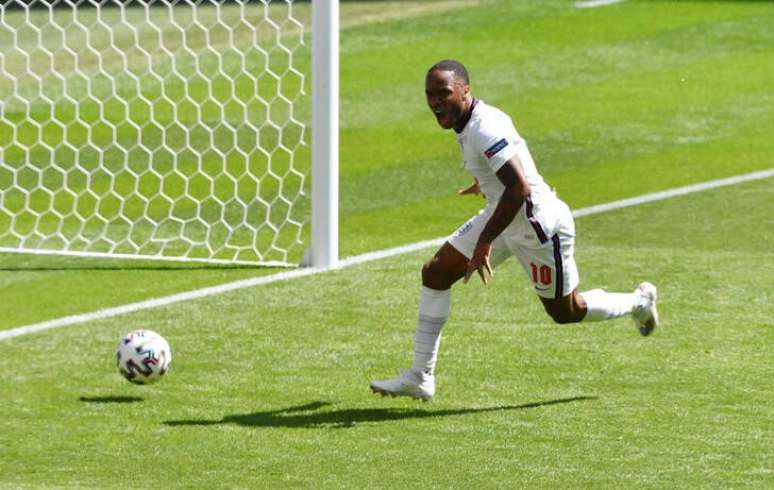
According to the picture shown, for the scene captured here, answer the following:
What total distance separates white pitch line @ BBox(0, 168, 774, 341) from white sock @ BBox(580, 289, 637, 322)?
2.87 meters

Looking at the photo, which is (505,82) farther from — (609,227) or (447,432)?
(447,432)

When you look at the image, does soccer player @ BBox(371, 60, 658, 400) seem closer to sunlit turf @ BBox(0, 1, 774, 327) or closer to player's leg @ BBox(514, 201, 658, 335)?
player's leg @ BBox(514, 201, 658, 335)

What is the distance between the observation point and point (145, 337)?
8.66 meters

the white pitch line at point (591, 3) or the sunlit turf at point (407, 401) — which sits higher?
the white pitch line at point (591, 3)

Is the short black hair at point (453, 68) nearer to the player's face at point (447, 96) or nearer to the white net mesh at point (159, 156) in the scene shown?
the player's face at point (447, 96)

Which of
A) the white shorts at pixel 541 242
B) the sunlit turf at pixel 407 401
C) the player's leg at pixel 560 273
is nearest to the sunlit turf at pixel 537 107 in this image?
the sunlit turf at pixel 407 401

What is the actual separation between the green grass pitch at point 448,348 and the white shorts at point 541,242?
59 centimetres

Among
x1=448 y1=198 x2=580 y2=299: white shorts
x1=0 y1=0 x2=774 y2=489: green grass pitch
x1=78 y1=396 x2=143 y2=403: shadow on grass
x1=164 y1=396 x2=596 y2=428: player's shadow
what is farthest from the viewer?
x1=78 y1=396 x2=143 y2=403: shadow on grass

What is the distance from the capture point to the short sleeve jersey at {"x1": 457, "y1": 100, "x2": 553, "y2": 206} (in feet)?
25.8

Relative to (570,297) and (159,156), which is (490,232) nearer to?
(570,297)

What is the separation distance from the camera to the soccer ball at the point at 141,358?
8.58 metres

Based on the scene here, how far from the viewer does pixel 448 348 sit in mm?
9414

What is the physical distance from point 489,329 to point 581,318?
121 centimetres

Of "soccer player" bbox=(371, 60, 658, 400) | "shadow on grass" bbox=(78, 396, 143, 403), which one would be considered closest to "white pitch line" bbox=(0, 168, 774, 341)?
"shadow on grass" bbox=(78, 396, 143, 403)
